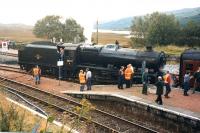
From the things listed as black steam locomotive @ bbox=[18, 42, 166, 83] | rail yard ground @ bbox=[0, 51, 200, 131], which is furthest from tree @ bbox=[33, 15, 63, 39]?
rail yard ground @ bbox=[0, 51, 200, 131]

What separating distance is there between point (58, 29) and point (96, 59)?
4479 cm

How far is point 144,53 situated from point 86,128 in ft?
30.5

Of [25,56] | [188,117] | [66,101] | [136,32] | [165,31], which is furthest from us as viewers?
[136,32]

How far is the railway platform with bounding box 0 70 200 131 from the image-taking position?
1694 cm

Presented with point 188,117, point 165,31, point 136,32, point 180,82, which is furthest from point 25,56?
point 136,32

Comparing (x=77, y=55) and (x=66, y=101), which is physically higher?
(x=77, y=55)

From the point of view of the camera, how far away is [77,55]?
27.3 m

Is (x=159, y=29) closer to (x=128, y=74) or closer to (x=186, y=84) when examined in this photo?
(x=128, y=74)

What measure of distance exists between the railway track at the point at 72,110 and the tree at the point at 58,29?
40359mm

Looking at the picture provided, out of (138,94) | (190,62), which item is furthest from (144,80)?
(190,62)

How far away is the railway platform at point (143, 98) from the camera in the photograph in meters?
16.9

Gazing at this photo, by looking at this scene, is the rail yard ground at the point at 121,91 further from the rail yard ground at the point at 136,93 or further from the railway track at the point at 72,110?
the railway track at the point at 72,110

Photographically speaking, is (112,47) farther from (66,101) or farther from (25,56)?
(25,56)

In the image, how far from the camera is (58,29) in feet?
230
